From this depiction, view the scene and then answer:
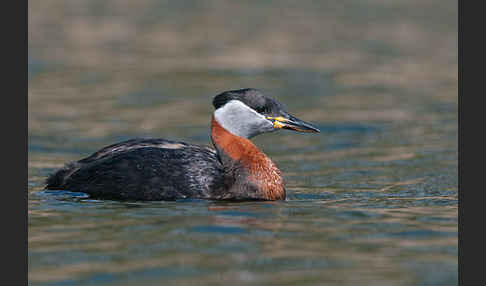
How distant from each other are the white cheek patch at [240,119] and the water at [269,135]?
3.76 feet

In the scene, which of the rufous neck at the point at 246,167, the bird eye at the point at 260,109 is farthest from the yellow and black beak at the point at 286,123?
the rufous neck at the point at 246,167

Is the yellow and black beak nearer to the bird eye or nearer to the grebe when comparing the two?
the grebe

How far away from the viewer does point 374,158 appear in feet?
53.1

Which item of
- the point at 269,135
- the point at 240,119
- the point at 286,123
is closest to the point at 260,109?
the point at 240,119

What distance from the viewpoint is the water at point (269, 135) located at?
8742 millimetres

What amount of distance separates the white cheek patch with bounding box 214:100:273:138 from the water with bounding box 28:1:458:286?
1146 mm

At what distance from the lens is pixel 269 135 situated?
61.4ft

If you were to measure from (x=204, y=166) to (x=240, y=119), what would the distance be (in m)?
0.82

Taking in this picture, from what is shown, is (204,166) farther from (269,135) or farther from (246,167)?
(269,135)

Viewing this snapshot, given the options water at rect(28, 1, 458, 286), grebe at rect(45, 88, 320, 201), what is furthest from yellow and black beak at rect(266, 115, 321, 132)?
water at rect(28, 1, 458, 286)

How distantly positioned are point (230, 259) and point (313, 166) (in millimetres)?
6947

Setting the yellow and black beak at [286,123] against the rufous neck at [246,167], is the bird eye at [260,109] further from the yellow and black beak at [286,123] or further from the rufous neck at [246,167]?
the rufous neck at [246,167]

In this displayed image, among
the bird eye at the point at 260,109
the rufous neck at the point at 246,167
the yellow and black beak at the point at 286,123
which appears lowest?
the rufous neck at the point at 246,167

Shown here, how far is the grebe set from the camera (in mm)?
11805
